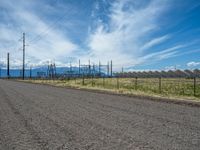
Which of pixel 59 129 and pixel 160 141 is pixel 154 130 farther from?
pixel 59 129

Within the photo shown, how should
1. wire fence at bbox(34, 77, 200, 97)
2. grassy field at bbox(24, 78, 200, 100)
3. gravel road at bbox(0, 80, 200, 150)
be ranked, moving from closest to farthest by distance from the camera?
gravel road at bbox(0, 80, 200, 150) → grassy field at bbox(24, 78, 200, 100) → wire fence at bbox(34, 77, 200, 97)

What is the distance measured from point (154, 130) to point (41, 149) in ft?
10.8

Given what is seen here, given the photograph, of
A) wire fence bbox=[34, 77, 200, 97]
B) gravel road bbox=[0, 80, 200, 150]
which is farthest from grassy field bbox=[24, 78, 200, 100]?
gravel road bbox=[0, 80, 200, 150]

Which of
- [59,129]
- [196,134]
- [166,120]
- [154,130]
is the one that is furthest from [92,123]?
[196,134]

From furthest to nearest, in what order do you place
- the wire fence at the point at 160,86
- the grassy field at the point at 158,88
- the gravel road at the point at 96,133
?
1. the wire fence at the point at 160,86
2. the grassy field at the point at 158,88
3. the gravel road at the point at 96,133

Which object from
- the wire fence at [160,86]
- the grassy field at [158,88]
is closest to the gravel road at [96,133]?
the grassy field at [158,88]

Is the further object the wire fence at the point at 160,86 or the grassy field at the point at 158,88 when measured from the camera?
the wire fence at the point at 160,86

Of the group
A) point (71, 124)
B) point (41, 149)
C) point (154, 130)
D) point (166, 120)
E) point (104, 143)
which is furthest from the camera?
point (166, 120)

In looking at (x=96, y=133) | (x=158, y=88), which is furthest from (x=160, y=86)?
(x=96, y=133)

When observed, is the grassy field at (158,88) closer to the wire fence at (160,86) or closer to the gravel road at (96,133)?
the wire fence at (160,86)

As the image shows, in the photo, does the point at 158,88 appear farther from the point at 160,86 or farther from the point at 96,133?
the point at 96,133

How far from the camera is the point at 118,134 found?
6617 millimetres

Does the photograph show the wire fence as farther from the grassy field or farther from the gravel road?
the gravel road

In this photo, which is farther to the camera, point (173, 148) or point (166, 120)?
point (166, 120)
